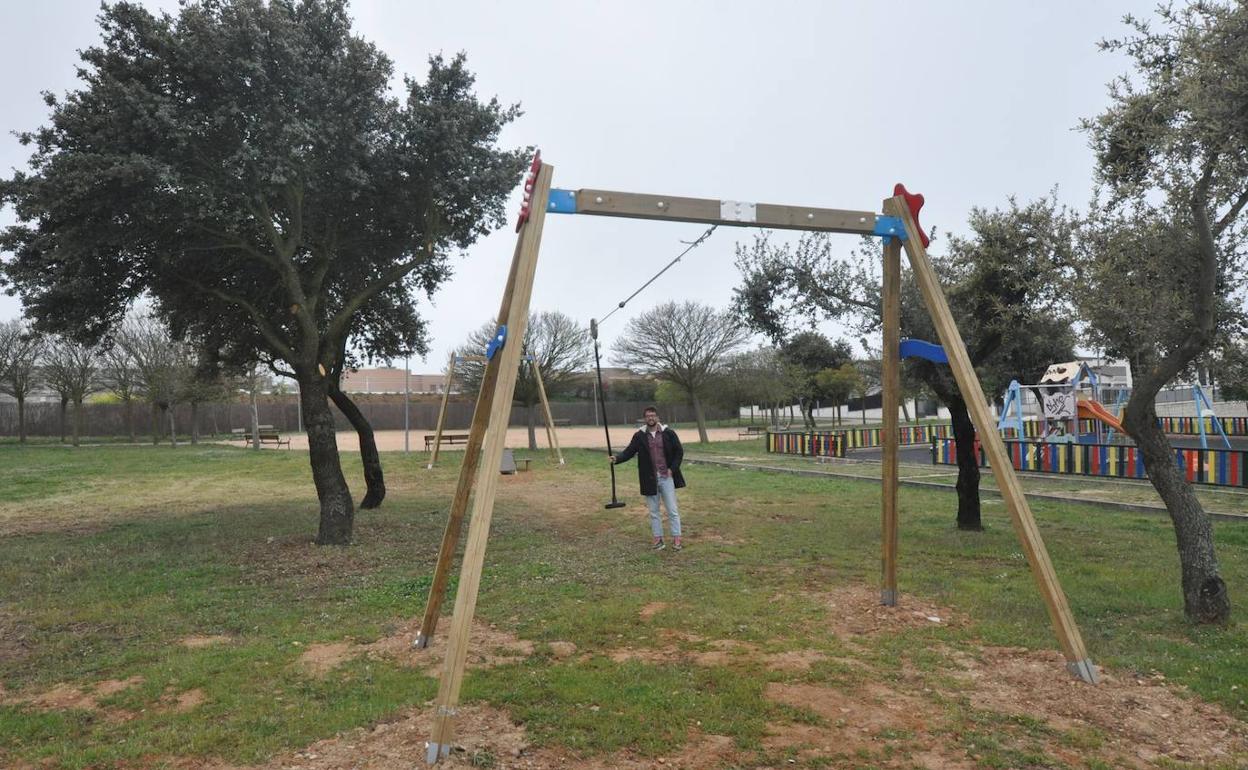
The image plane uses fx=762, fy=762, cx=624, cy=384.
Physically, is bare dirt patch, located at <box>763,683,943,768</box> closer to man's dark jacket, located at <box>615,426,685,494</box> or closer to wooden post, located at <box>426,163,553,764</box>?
wooden post, located at <box>426,163,553,764</box>

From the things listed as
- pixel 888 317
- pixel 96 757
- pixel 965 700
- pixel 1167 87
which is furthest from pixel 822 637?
pixel 1167 87

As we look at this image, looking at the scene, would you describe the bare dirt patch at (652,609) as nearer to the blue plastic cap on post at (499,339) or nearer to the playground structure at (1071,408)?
the blue plastic cap on post at (499,339)

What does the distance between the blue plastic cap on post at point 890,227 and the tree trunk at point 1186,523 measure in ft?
7.50

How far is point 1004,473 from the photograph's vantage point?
522 cm

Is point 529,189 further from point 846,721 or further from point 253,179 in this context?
point 253,179

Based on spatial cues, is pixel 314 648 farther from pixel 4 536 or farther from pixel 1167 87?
pixel 4 536

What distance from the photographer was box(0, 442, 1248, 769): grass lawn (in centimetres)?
416

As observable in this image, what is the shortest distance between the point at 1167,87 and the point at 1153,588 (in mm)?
4478

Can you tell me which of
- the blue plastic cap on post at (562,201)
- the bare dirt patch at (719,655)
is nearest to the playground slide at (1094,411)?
the bare dirt patch at (719,655)

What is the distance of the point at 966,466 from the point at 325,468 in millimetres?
8742

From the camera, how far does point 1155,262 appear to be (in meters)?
6.19

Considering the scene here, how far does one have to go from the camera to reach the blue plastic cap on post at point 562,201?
194 inches

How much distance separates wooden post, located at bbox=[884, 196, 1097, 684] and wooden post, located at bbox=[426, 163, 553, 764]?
2912mm

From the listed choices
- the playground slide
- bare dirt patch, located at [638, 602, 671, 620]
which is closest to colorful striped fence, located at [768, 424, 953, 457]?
the playground slide
